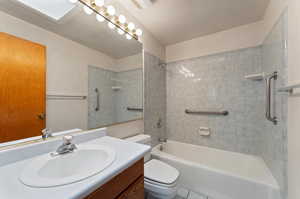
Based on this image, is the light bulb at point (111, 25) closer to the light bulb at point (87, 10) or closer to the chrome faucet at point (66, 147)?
the light bulb at point (87, 10)

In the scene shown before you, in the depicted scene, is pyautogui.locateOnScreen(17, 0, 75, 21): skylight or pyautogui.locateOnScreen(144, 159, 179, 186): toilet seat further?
pyautogui.locateOnScreen(144, 159, 179, 186): toilet seat

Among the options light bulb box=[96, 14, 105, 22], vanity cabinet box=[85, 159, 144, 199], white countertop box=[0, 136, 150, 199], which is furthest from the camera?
light bulb box=[96, 14, 105, 22]

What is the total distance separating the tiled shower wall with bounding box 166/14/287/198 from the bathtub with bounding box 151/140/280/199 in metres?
0.10

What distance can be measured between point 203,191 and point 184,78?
5.36ft

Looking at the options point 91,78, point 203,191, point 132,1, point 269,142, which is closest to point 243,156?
point 269,142

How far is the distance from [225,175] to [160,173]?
0.69 metres

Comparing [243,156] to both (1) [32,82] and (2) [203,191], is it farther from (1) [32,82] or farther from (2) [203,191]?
(1) [32,82]

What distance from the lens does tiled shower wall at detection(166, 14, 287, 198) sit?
121 cm

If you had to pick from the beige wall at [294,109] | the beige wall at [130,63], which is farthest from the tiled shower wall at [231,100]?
the beige wall at [130,63]

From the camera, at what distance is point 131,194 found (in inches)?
27.6

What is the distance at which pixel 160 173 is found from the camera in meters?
1.24

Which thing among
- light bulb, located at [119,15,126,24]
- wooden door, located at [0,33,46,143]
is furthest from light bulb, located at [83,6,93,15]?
wooden door, located at [0,33,46,143]

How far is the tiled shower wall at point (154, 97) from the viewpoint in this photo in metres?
1.87

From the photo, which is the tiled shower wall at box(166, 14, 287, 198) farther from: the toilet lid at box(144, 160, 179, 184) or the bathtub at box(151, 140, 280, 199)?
the toilet lid at box(144, 160, 179, 184)
